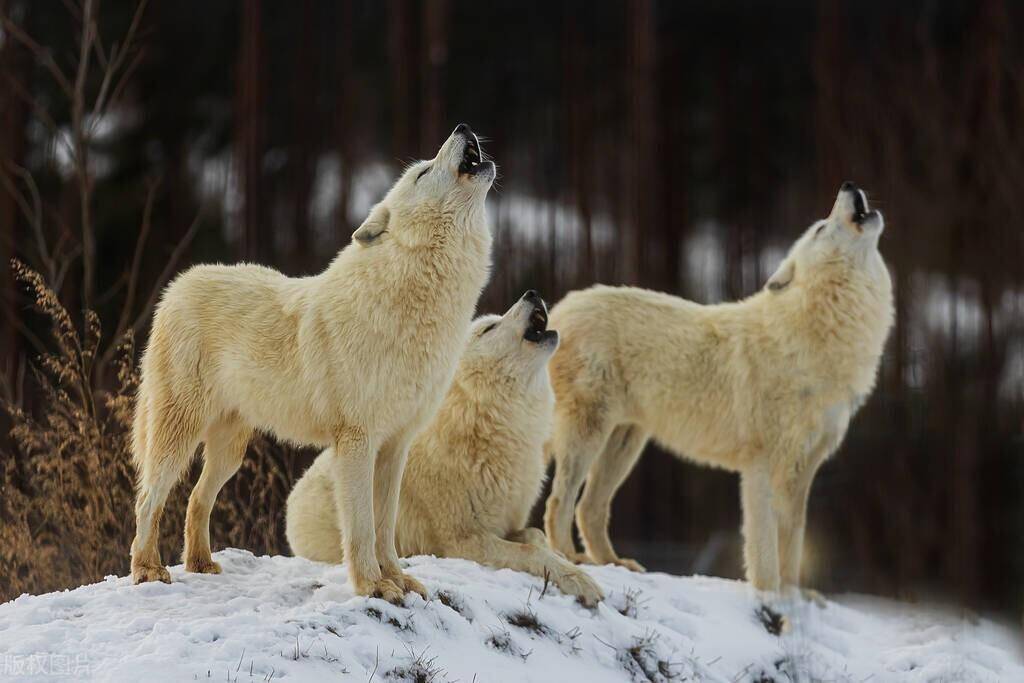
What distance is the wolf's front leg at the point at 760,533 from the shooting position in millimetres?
6320

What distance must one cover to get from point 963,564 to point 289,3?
7.26 meters

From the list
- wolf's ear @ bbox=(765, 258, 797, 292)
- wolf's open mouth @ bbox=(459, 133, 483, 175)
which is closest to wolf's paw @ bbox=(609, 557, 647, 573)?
wolf's ear @ bbox=(765, 258, 797, 292)

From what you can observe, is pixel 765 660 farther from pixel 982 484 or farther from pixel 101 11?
pixel 101 11

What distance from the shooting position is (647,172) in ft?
31.7

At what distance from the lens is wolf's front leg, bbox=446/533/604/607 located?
204 inches

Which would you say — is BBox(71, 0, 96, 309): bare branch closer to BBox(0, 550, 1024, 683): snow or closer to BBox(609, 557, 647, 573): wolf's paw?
BBox(0, 550, 1024, 683): snow

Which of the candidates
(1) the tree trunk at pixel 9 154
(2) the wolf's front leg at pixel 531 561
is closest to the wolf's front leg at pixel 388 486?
(2) the wolf's front leg at pixel 531 561

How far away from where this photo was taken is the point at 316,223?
9.78 m

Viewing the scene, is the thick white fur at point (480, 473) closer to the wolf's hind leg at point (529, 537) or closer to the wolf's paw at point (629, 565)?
the wolf's hind leg at point (529, 537)

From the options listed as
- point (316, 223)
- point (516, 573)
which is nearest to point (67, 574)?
point (516, 573)

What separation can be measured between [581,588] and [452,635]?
1007 mm

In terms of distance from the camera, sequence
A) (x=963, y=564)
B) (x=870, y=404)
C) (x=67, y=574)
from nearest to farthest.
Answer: (x=67, y=574), (x=963, y=564), (x=870, y=404)

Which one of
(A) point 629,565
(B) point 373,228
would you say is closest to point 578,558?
(A) point 629,565

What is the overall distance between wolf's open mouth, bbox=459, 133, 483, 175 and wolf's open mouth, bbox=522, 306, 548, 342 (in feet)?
4.33
